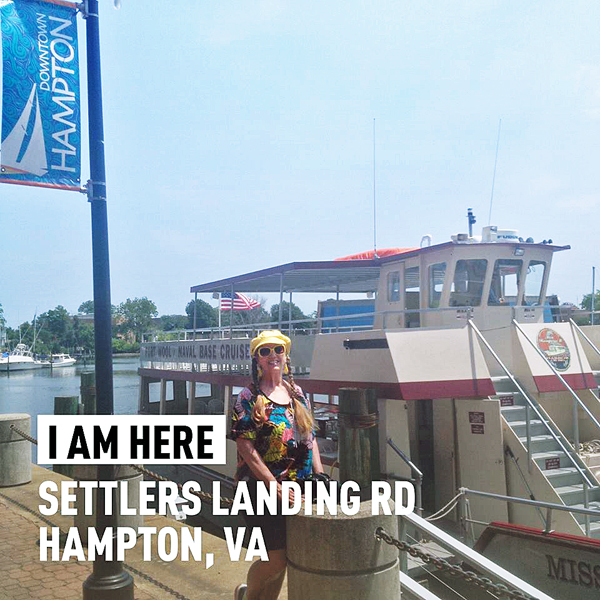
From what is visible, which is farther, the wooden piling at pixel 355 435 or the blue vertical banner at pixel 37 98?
the wooden piling at pixel 355 435

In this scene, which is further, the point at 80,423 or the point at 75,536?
the point at 75,536

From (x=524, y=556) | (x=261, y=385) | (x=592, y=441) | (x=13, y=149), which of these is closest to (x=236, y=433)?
(x=261, y=385)

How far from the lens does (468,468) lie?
959 cm

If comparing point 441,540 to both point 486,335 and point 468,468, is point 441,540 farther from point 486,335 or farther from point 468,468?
point 486,335

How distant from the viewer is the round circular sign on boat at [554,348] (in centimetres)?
1073

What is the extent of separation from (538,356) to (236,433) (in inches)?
309

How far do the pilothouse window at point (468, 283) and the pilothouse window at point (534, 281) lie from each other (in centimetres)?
112

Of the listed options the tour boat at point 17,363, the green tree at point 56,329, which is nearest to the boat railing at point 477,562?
the tour boat at point 17,363

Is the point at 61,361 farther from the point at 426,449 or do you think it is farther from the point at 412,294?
the point at 426,449

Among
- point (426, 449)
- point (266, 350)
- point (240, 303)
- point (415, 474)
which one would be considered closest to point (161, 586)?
point (266, 350)

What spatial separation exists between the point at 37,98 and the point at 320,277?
9.78m

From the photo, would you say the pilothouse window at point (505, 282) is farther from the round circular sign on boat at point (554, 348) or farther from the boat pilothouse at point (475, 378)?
the round circular sign on boat at point (554, 348)

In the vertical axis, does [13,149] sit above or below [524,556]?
above

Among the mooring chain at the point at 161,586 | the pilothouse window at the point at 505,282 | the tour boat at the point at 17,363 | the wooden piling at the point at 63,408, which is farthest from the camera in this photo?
the tour boat at the point at 17,363
